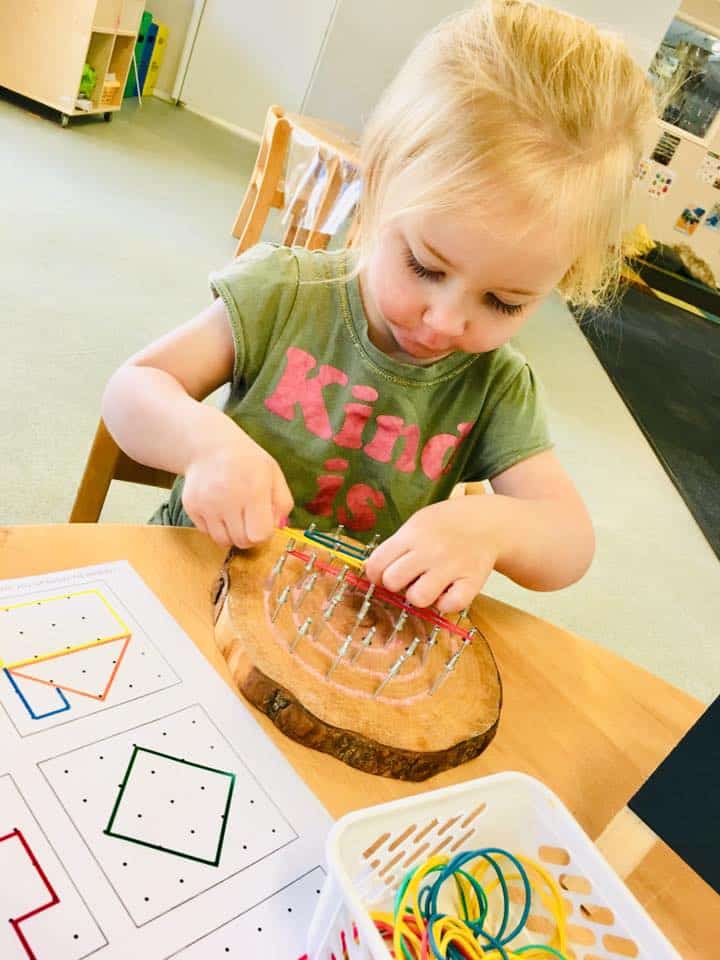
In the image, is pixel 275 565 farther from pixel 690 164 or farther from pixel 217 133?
pixel 690 164

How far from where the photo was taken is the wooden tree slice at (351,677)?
434 millimetres

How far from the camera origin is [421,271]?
22.5 inches

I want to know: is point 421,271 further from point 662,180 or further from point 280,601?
point 662,180

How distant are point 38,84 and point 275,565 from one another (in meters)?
3.37

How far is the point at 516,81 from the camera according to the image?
552 millimetres

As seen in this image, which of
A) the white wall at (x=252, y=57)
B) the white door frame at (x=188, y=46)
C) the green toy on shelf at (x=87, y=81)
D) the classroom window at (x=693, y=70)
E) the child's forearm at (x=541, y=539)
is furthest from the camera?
the classroom window at (x=693, y=70)

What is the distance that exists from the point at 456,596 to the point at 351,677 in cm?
11

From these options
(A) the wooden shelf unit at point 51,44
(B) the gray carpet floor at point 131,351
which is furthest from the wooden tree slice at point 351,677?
(A) the wooden shelf unit at point 51,44

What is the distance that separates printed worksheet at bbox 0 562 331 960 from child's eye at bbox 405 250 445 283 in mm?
305

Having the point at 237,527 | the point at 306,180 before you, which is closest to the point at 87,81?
the point at 306,180

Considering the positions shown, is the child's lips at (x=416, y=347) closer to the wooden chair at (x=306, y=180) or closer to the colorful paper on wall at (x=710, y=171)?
the wooden chair at (x=306, y=180)

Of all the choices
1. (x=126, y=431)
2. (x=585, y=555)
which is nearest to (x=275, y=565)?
(x=126, y=431)

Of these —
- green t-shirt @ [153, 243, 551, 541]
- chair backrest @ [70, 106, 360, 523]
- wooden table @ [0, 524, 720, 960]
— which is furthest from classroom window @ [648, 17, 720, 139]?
wooden table @ [0, 524, 720, 960]

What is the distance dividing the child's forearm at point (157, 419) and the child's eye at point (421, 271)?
0.18 m
